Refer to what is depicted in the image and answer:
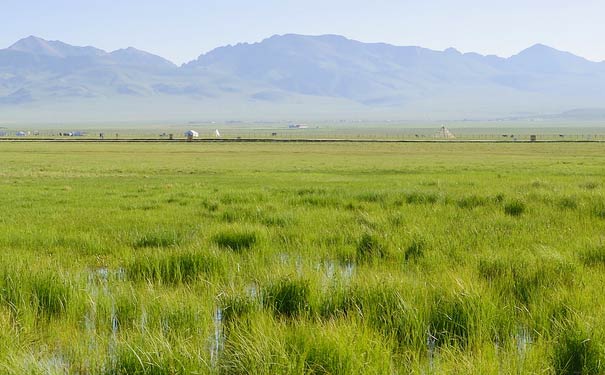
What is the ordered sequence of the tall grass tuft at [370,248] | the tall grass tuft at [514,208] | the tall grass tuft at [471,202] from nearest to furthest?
the tall grass tuft at [370,248] < the tall grass tuft at [514,208] < the tall grass tuft at [471,202]

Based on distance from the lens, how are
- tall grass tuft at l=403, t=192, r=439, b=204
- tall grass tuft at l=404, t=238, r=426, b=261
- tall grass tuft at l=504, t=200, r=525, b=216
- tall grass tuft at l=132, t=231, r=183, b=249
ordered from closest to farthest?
tall grass tuft at l=404, t=238, r=426, b=261 < tall grass tuft at l=132, t=231, r=183, b=249 < tall grass tuft at l=504, t=200, r=525, b=216 < tall grass tuft at l=403, t=192, r=439, b=204

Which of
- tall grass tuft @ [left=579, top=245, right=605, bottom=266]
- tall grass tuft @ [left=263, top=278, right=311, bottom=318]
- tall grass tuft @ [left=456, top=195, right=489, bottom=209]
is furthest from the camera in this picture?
tall grass tuft @ [left=456, top=195, right=489, bottom=209]

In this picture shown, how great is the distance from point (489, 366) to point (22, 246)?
8.39 m

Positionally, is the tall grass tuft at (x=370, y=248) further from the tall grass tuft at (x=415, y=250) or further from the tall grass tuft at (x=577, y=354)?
the tall grass tuft at (x=577, y=354)

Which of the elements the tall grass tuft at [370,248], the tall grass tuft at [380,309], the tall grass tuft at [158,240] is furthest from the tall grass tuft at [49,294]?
the tall grass tuft at [370,248]

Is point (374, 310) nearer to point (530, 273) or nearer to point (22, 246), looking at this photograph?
point (530, 273)

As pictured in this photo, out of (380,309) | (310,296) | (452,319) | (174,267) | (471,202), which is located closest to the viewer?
(452,319)

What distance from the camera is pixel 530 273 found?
7.52 m

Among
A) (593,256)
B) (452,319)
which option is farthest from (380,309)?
(593,256)

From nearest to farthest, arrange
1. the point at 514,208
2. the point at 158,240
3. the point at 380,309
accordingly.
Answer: the point at 380,309, the point at 158,240, the point at 514,208

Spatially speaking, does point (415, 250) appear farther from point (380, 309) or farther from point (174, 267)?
point (174, 267)

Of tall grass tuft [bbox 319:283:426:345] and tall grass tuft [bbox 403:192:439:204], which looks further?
tall grass tuft [bbox 403:192:439:204]

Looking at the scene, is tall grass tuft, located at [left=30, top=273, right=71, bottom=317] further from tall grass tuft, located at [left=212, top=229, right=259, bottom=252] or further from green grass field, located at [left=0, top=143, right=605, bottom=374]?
tall grass tuft, located at [left=212, top=229, right=259, bottom=252]

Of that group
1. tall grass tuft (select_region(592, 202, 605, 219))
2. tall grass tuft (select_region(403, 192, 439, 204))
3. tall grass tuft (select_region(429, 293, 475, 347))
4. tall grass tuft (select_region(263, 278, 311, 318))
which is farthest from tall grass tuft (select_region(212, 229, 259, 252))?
tall grass tuft (select_region(592, 202, 605, 219))
